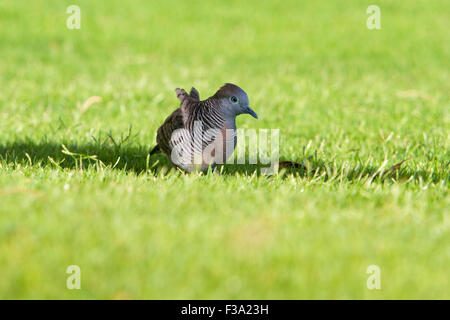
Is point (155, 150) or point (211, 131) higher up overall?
point (211, 131)

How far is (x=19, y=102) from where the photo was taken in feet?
26.4

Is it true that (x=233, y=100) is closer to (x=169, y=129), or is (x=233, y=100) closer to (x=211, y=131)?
(x=211, y=131)

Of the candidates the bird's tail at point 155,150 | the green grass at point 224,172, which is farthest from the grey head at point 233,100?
the bird's tail at point 155,150

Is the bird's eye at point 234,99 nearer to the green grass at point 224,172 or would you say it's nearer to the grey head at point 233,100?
the grey head at point 233,100

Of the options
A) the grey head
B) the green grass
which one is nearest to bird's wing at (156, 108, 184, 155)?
the green grass

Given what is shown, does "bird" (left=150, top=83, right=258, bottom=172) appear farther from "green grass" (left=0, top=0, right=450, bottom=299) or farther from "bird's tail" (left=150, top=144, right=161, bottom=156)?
"bird's tail" (left=150, top=144, right=161, bottom=156)

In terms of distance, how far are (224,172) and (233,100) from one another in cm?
70

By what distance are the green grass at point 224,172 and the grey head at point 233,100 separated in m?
0.57

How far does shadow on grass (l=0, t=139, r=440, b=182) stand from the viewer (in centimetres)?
506

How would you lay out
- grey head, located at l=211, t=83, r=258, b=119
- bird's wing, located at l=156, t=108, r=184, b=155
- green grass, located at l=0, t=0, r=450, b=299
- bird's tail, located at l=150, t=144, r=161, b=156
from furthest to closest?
bird's tail, located at l=150, t=144, r=161, b=156
bird's wing, located at l=156, t=108, r=184, b=155
grey head, located at l=211, t=83, r=258, b=119
green grass, located at l=0, t=0, r=450, b=299

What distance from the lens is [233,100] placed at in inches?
189

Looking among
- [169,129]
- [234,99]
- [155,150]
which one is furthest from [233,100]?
[155,150]

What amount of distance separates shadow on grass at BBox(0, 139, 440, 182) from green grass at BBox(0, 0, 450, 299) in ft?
0.10
